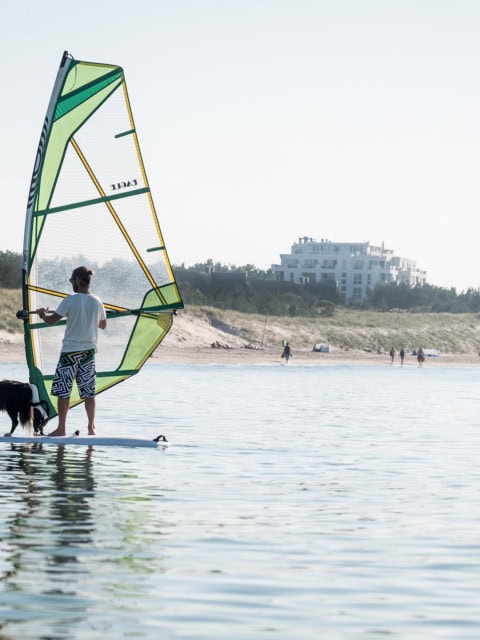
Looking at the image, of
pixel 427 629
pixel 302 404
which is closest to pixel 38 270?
pixel 427 629

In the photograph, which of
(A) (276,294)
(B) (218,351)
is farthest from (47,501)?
(A) (276,294)

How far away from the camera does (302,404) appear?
81.0 ft

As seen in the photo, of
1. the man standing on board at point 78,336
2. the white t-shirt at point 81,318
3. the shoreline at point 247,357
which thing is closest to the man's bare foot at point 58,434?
the man standing on board at point 78,336

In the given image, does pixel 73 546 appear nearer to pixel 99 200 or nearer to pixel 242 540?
pixel 242 540

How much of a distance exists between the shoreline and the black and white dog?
28396mm

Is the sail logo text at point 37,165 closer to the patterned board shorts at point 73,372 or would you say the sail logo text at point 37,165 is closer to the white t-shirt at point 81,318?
the white t-shirt at point 81,318

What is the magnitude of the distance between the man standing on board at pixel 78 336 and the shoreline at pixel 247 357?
96.6 feet

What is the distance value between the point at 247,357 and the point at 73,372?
47412 mm

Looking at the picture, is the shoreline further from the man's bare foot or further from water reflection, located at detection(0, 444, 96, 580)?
water reflection, located at detection(0, 444, 96, 580)

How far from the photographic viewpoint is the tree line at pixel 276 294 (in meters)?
76.9

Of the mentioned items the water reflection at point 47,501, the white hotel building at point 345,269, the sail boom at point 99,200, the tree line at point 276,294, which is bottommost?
the water reflection at point 47,501

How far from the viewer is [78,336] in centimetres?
1118

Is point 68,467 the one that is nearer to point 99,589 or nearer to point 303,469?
point 303,469

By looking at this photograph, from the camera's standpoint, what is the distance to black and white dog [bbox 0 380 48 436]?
12.2m
